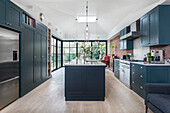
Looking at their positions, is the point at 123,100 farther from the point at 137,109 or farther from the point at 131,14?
the point at 131,14

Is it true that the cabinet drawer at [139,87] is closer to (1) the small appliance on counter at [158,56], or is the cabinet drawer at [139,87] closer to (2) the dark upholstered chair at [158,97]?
(1) the small appliance on counter at [158,56]

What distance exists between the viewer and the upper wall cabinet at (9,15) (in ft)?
7.97

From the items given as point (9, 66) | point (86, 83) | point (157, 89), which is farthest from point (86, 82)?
point (9, 66)

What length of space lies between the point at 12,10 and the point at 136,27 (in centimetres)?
394

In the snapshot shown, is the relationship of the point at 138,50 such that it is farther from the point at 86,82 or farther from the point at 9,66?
the point at 9,66

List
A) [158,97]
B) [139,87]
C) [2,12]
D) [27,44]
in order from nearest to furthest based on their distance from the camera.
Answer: [158,97] → [2,12] → [139,87] → [27,44]

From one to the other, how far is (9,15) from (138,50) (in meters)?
4.34

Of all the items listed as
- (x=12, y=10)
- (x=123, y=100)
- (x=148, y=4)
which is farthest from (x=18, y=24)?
(x=148, y=4)

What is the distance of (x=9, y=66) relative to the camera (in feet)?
8.63

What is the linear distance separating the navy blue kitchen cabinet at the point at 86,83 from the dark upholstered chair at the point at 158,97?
42.2 inches

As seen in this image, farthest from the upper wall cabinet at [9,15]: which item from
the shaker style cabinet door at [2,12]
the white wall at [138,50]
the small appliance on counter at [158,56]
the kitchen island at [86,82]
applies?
the white wall at [138,50]

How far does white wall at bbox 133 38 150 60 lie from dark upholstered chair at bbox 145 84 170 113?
2.04 m

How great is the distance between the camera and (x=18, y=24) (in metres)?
3.00

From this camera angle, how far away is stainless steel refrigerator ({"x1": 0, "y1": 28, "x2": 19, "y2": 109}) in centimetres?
243
